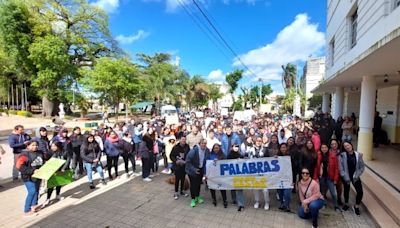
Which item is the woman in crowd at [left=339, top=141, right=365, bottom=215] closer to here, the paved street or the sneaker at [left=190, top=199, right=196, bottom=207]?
the paved street

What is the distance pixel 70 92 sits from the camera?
1316 inches

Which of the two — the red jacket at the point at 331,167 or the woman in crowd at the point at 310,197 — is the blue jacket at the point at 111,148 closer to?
the woman in crowd at the point at 310,197

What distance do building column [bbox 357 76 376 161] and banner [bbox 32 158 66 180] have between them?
9836 millimetres

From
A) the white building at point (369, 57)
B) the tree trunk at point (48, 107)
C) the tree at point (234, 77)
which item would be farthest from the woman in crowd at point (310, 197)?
the tree at point (234, 77)

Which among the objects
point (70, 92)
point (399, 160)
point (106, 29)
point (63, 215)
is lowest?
point (63, 215)

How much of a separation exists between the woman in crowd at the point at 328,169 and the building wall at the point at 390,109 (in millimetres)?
9408

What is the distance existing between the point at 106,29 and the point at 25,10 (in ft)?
30.7

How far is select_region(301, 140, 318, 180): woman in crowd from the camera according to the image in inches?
225

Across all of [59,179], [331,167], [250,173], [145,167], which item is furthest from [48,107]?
[331,167]

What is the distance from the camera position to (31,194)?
5645 millimetres

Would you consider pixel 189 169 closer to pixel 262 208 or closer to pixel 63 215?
pixel 262 208

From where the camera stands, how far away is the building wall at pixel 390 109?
12.6 metres

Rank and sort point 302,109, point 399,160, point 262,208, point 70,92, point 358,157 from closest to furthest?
1. point 358,157
2. point 262,208
3. point 399,160
4. point 70,92
5. point 302,109

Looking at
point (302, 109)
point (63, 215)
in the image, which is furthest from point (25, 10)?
point (302, 109)
